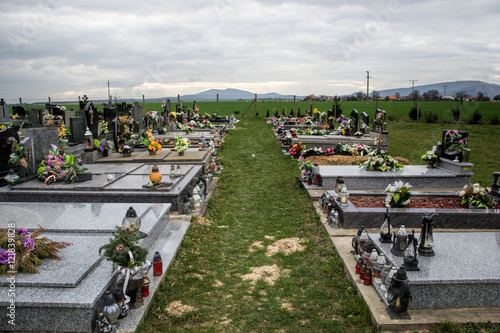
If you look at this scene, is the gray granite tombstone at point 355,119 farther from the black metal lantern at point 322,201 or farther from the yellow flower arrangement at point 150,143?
the black metal lantern at point 322,201

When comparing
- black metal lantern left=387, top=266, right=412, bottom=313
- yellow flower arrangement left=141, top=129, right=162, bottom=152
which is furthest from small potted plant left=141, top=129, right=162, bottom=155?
black metal lantern left=387, top=266, right=412, bottom=313

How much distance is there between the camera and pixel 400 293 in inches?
176

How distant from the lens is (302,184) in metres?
11.2

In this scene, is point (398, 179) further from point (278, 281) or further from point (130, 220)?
point (130, 220)

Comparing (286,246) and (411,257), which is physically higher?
(411,257)

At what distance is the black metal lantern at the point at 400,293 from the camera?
446cm

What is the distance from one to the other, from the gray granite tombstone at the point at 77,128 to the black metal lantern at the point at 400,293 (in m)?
13.8

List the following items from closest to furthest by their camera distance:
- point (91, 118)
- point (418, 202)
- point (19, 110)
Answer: point (418, 202) → point (91, 118) → point (19, 110)

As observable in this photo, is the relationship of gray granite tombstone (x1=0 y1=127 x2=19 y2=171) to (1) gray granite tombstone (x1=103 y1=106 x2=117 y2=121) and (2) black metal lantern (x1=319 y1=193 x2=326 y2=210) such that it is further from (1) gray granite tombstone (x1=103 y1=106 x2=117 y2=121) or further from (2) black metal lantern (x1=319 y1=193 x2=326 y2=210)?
(1) gray granite tombstone (x1=103 y1=106 x2=117 y2=121)

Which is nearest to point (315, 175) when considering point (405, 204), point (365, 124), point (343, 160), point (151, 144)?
point (343, 160)

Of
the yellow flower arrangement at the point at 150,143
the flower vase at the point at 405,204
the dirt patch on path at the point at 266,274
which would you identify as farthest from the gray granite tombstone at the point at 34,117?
the flower vase at the point at 405,204

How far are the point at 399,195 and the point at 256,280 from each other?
380 cm

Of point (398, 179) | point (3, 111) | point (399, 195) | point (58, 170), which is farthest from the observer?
point (3, 111)

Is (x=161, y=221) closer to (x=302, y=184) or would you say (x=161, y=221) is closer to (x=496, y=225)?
(x=302, y=184)
